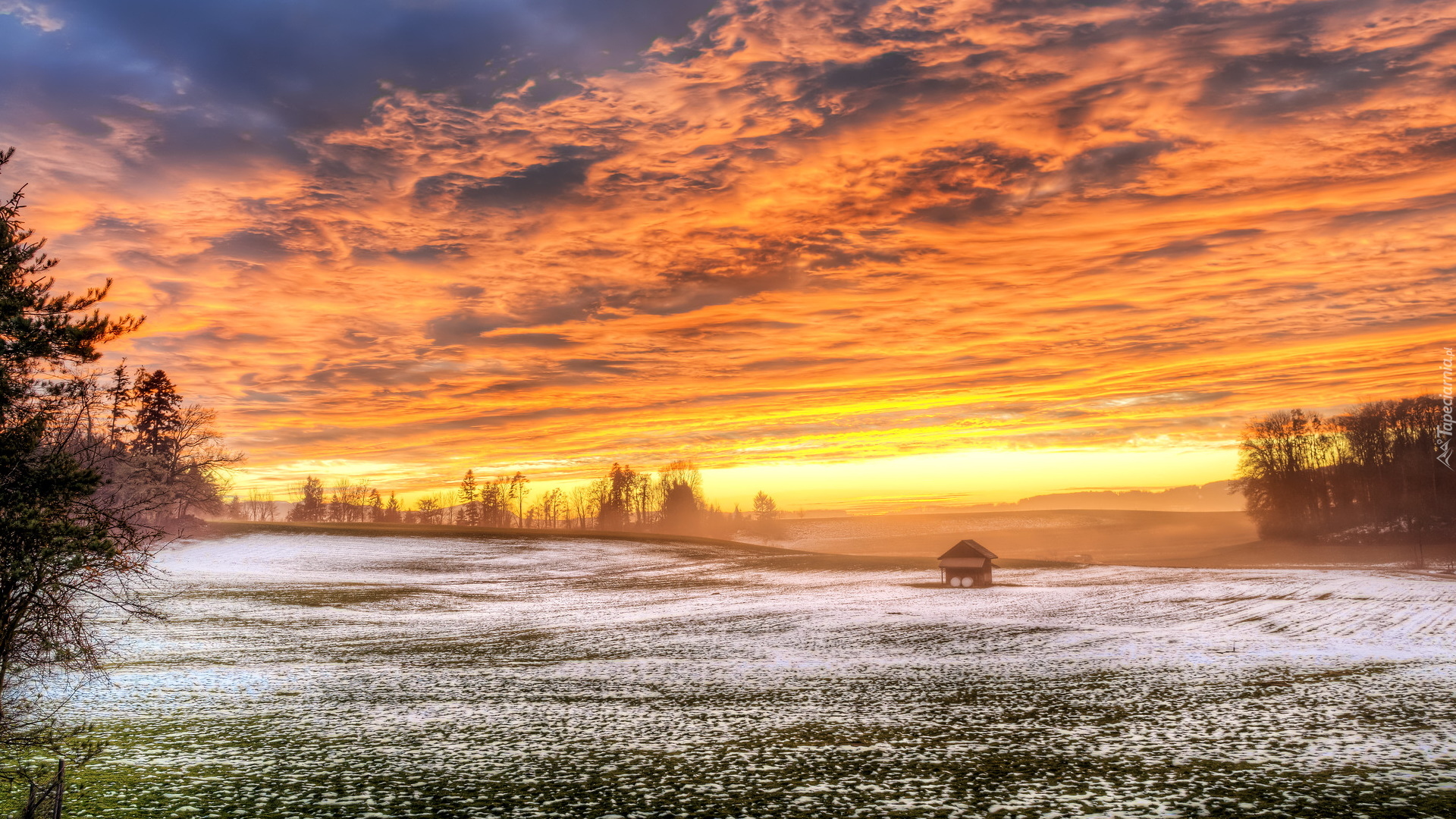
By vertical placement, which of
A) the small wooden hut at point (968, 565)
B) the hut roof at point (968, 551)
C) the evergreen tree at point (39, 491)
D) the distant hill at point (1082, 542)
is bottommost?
the distant hill at point (1082, 542)

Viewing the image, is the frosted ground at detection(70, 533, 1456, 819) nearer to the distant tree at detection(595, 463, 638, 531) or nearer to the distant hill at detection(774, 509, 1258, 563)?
the distant hill at detection(774, 509, 1258, 563)

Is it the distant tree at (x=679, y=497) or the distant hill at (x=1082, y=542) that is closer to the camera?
the distant hill at (x=1082, y=542)

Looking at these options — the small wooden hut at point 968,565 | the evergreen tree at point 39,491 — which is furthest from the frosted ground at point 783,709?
the small wooden hut at point 968,565

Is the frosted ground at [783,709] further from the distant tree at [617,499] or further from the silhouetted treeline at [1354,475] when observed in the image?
the distant tree at [617,499]

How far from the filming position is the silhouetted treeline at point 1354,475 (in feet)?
295

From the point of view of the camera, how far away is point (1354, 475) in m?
101

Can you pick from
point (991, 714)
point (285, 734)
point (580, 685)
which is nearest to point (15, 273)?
point (285, 734)

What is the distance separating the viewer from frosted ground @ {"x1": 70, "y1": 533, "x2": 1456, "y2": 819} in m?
14.9

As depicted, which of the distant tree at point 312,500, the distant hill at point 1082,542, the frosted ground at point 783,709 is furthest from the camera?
the distant tree at point 312,500

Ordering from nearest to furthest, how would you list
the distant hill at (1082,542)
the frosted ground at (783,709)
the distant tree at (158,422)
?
the frosted ground at (783,709)
the distant tree at (158,422)
the distant hill at (1082,542)

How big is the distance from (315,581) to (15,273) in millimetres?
47083

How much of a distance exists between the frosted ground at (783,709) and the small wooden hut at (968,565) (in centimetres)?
1738

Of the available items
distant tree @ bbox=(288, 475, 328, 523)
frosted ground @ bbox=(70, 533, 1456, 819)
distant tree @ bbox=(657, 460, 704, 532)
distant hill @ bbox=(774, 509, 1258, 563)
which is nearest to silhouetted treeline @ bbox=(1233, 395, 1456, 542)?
distant hill @ bbox=(774, 509, 1258, 563)

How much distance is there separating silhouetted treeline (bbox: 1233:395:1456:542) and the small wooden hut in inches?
1909
